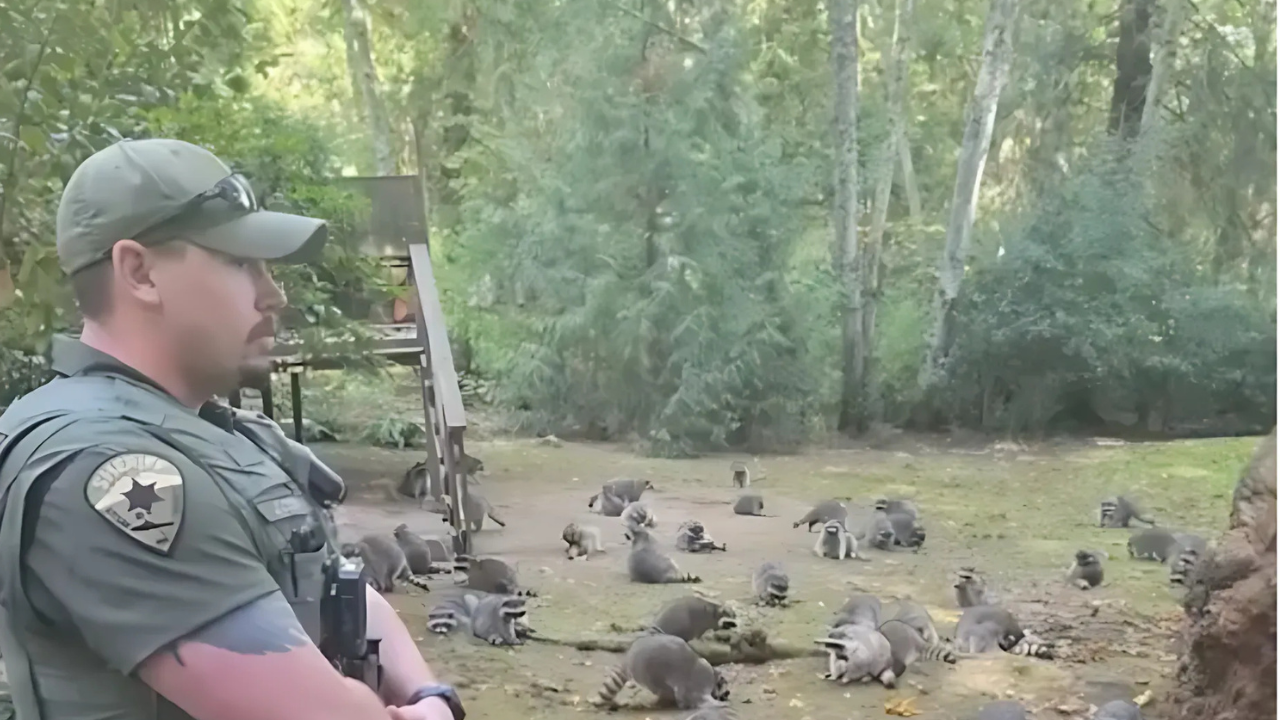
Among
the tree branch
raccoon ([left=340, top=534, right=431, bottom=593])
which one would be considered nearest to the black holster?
raccoon ([left=340, top=534, right=431, bottom=593])

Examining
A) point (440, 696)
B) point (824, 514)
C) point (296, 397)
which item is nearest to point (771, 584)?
point (824, 514)

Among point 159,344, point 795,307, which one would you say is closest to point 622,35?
point 795,307

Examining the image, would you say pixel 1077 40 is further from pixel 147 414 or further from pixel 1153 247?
pixel 147 414

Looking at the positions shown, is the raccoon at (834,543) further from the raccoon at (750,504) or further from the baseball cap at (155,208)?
the baseball cap at (155,208)

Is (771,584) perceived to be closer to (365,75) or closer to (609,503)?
(609,503)

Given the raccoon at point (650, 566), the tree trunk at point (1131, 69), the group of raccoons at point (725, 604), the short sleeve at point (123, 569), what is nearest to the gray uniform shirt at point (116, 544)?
the short sleeve at point (123, 569)

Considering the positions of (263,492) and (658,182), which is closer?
(263,492)

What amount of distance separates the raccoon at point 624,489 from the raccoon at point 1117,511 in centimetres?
111

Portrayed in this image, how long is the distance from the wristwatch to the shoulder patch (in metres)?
0.33

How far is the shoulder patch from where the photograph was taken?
2.38 feet

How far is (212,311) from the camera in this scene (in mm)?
895

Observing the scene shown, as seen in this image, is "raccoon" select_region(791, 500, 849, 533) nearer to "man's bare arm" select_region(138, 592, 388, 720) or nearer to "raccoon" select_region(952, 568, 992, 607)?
"raccoon" select_region(952, 568, 992, 607)

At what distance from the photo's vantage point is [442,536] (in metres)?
2.52

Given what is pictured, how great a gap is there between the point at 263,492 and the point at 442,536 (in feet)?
5.61
